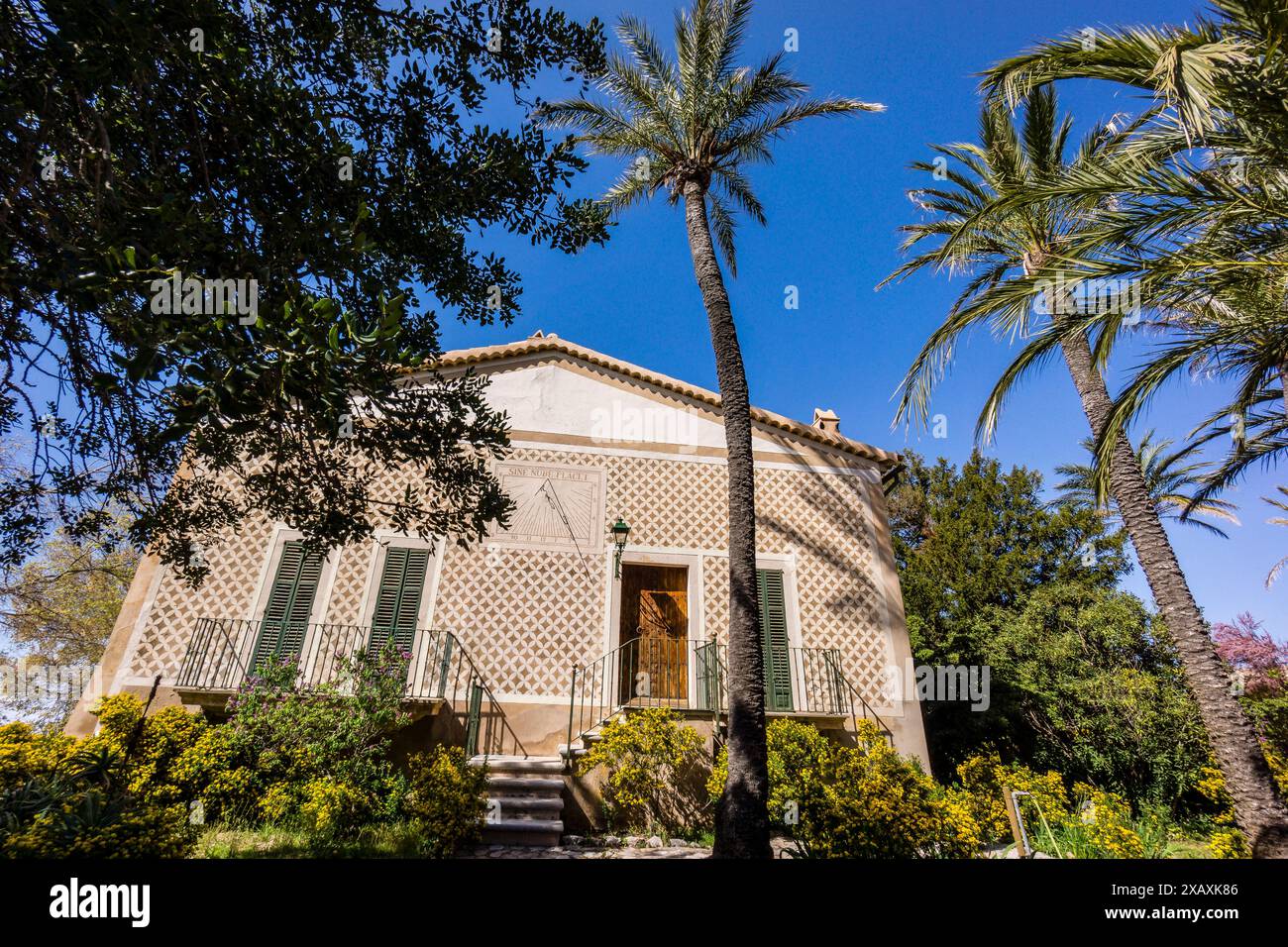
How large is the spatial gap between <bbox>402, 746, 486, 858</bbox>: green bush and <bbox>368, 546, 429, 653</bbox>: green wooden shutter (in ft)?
9.39

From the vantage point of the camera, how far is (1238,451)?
9.86 m

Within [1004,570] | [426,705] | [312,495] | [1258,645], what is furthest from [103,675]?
[1258,645]

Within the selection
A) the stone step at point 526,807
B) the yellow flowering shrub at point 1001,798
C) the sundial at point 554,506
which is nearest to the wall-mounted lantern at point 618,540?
the sundial at point 554,506

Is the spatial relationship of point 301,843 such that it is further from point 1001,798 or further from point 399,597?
point 1001,798

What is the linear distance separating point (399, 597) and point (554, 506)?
290 centimetres

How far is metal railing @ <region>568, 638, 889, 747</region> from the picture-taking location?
8.95 metres

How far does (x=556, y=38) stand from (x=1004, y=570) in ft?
55.6

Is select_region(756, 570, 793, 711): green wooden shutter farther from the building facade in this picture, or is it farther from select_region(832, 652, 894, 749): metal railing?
select_region(832, 652, 894, 749): metal railing

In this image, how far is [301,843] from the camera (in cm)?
588

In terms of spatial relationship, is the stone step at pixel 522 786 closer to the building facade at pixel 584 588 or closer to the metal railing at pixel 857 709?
the building facade at pixel 584 588

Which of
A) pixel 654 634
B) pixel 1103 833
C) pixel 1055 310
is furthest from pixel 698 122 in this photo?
pixel 1103 833

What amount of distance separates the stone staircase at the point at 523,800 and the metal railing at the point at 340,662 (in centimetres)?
Answer: 56

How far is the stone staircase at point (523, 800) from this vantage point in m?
6.74
